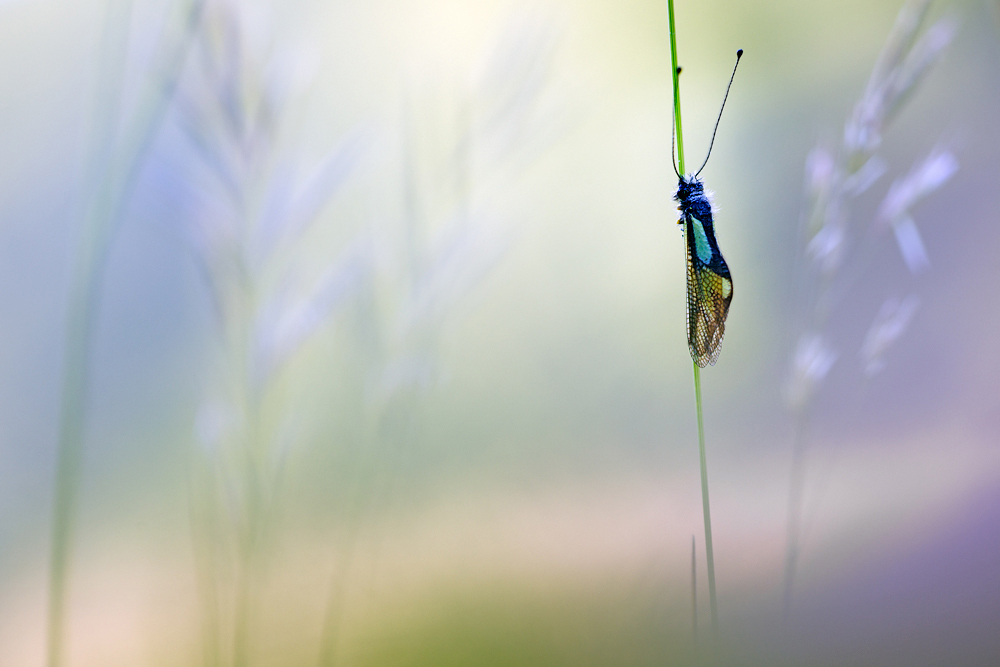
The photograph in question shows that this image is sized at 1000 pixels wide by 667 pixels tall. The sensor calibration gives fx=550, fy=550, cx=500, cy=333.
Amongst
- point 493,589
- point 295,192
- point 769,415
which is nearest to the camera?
Result: point 295,192

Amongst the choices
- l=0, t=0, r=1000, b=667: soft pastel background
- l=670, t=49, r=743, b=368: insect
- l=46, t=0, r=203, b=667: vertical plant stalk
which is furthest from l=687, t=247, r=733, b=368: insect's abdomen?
l=46, t=0, r=203, b=667: vertical plant stalk

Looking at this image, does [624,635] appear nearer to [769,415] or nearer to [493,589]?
[493,589]

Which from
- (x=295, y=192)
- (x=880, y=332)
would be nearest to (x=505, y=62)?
(x=295, y=192)

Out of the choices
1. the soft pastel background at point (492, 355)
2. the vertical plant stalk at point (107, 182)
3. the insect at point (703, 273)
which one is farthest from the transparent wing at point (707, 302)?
the vertical plant stalk at point (107, 182)

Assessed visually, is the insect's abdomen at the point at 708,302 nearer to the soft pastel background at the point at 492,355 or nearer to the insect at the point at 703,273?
the insect at the point at 703,273

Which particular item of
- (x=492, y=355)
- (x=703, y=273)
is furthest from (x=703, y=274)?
(x=492, y=355)

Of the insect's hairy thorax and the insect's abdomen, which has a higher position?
the insect's hairy thorax

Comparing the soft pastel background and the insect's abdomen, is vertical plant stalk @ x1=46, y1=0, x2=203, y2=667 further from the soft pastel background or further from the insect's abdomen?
the insect's abdomen

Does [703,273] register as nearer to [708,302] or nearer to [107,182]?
[708,302]
